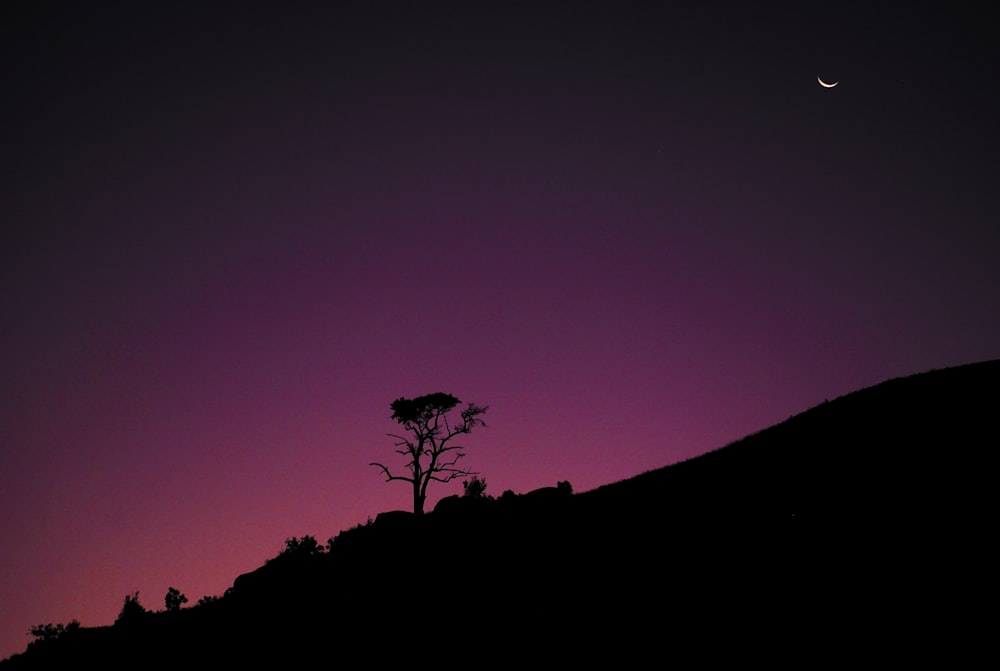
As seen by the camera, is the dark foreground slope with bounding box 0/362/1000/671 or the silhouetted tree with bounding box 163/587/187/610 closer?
the dark foreground slope with bounding box 0/362/1000/671

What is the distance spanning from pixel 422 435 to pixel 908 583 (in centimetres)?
4665

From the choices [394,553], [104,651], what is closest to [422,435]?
[394,553]

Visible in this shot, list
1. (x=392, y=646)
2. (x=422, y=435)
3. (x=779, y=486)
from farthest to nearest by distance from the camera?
1. (x=422, y=435)
2. (x=779, y=486)
3. (x=392, y=646)

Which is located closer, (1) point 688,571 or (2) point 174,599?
(1) point 688,571

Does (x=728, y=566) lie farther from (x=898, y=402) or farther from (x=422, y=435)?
(x=422, y=435)

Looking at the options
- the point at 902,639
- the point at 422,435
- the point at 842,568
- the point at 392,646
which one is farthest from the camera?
the point at 422,435

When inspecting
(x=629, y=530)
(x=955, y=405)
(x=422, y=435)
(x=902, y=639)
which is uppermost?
(x=422, y=435)

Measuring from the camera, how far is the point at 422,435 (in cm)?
6359

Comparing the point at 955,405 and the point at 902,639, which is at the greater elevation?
the point at 955,405

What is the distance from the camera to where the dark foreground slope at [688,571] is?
874 inches

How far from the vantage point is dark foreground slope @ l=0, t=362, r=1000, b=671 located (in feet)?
72.8

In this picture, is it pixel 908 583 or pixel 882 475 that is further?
pixel 882 475

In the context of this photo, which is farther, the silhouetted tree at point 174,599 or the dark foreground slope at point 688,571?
the silhouetted tree at point 174,599

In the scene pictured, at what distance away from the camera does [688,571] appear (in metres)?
28.4
